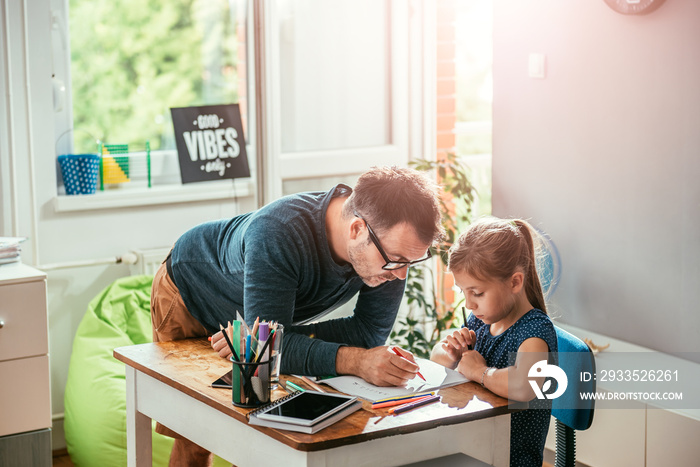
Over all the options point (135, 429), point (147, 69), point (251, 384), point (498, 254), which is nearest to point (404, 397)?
point (251, 384)

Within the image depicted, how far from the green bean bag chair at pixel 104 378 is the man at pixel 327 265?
0.85m

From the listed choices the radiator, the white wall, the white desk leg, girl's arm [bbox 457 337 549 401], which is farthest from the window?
girl's arm [bbox 457 337 549 401]

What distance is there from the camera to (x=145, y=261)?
3.69 m

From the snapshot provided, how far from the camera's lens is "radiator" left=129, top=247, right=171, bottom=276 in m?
3.69

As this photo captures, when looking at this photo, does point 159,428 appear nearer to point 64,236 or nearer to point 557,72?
point 64,236

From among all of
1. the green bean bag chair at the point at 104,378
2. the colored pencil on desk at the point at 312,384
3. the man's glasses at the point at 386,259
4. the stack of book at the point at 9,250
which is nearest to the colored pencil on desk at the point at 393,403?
the colored pencil on desk at the point at 312,384

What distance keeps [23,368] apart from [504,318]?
70.3 inches

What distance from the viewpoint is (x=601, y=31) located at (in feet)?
11.3

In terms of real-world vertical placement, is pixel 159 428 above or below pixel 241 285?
below

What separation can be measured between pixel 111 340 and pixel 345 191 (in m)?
1.67

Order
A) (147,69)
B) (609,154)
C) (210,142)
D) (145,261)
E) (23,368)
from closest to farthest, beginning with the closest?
(23,368) → (609,154) → (145,261) → (210,142) → (147,69)

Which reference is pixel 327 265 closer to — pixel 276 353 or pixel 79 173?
pixel 276 353

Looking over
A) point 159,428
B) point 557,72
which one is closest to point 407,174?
point 159,428

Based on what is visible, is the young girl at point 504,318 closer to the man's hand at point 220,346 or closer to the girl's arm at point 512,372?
the girl's arm at point 512,372
